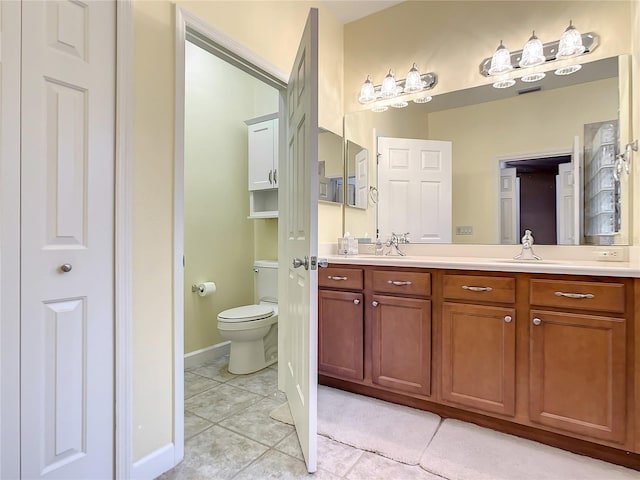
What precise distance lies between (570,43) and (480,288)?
1.56 metres

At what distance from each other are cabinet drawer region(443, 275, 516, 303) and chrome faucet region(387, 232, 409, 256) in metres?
0.73

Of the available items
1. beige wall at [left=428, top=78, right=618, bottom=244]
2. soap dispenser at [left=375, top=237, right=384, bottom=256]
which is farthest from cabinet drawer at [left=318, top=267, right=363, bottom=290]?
beige wall at [left=428, top=78, right=618, bottom=244]

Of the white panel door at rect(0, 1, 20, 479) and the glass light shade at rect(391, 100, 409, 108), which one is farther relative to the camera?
the glass light shade at rect(391, 100, 409, 108)

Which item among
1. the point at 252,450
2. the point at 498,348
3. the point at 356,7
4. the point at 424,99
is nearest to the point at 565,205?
the point at 498,348

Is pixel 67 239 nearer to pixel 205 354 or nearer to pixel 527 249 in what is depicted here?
pixel 205 354

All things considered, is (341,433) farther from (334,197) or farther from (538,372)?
(334,197)

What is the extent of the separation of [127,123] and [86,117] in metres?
0.13

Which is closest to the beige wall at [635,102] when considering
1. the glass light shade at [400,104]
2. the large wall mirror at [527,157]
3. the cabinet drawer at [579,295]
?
the large wall mirror at [527,157]

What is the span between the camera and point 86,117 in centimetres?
124

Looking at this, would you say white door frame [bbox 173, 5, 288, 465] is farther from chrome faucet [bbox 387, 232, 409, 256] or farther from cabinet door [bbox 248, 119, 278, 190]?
chrome faucet [bbox 387, 232, 409, 256]

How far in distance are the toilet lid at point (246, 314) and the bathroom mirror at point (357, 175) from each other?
1094 millimetres

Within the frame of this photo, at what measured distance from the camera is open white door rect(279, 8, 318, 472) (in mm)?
1437

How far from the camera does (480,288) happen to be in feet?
5.84

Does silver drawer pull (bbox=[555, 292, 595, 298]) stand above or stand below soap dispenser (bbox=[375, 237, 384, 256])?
below
